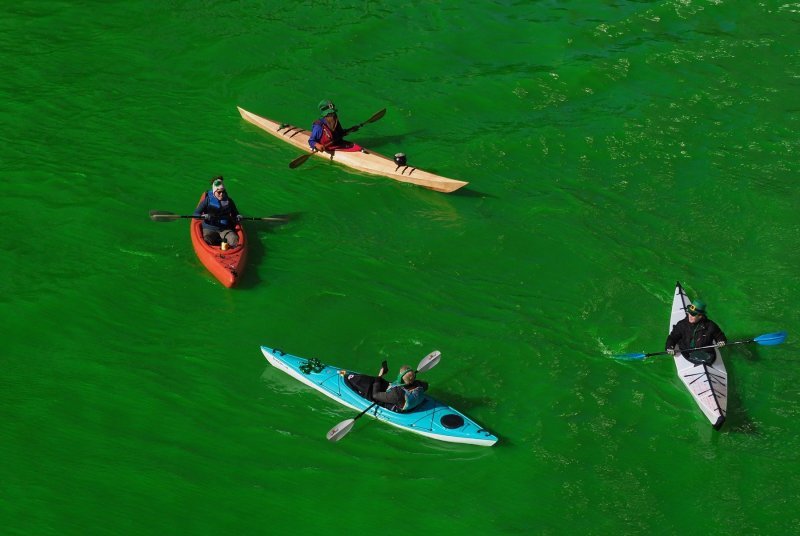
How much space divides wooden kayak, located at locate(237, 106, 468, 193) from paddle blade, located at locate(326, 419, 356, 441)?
6.06 m

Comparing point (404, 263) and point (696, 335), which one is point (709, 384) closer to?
point (696, 335)

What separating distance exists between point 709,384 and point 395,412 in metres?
4.31

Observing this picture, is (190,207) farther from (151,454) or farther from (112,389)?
(151,454)

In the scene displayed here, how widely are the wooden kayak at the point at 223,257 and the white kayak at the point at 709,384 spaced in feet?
21.7

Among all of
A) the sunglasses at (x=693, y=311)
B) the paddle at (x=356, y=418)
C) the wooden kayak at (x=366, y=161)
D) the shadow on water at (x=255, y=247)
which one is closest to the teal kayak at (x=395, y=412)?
the paddle at (x=356, y=418)

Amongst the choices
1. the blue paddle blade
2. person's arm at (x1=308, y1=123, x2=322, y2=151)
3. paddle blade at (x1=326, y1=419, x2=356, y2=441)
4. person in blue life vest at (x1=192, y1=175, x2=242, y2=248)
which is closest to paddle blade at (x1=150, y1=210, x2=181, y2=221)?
person in blue life vest at (x1=192, y1=175, x2=242, y2=248)

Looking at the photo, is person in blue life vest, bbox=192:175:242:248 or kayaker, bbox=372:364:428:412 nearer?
kayaker, bbox=372:364:428:412

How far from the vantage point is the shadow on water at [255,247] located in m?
14.9

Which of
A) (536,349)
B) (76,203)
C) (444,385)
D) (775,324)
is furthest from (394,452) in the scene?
(76,203)

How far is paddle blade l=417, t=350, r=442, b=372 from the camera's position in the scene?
12.8 meters

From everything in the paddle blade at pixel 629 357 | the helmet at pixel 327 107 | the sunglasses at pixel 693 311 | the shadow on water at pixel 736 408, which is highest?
the helmet at pixel 327 107

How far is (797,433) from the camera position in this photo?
42.3 feet

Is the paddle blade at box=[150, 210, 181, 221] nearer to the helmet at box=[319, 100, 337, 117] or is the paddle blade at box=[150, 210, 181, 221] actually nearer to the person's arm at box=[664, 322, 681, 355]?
the helmet at box=[319, 100, 337, 117]

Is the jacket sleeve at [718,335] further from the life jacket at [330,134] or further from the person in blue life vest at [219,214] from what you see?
the life jacket at [330,134]
